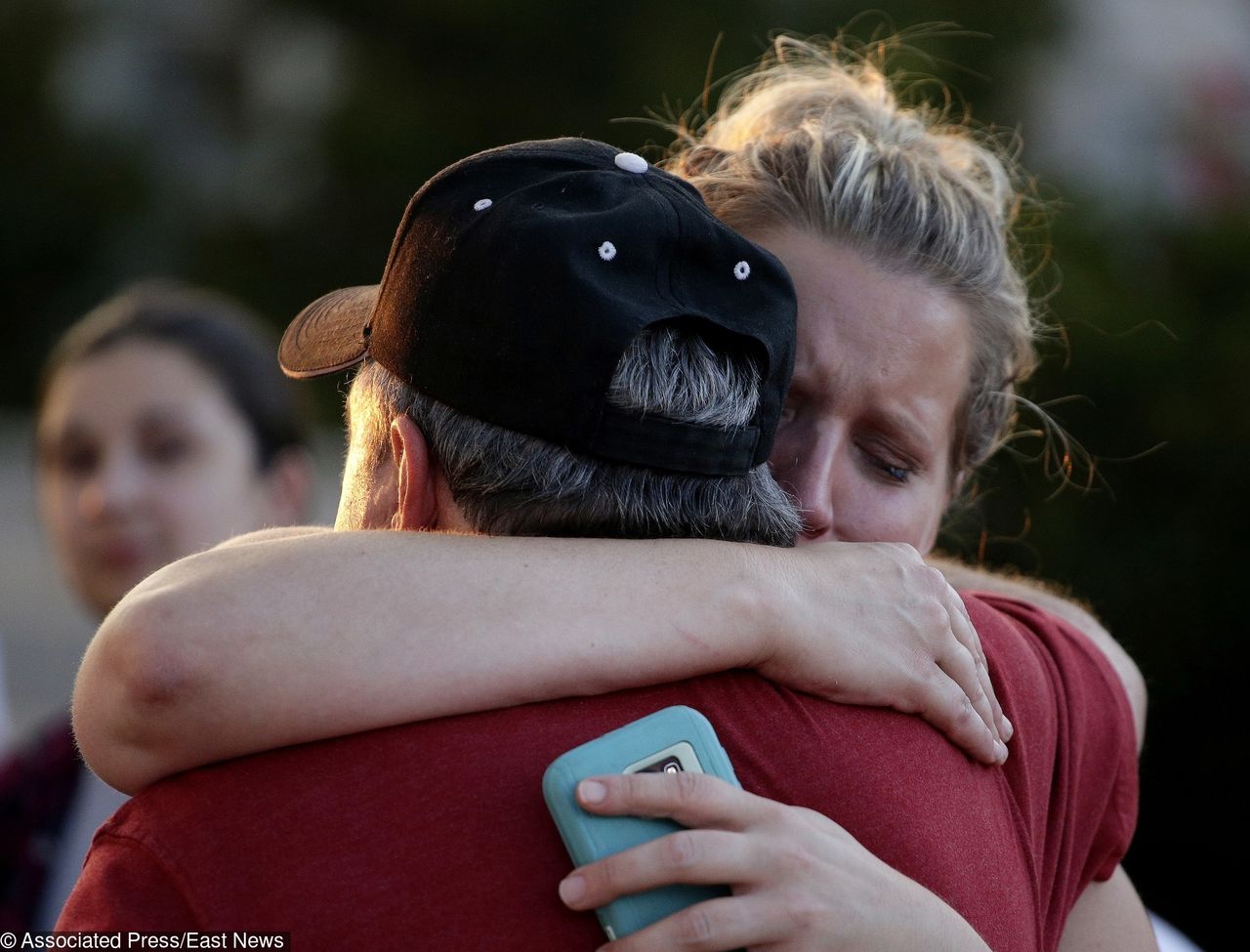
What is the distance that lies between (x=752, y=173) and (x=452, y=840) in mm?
1258

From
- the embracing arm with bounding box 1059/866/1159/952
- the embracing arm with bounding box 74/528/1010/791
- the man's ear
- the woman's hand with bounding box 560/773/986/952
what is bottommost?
the embracing arm with bounding box 1059/866/1159/952

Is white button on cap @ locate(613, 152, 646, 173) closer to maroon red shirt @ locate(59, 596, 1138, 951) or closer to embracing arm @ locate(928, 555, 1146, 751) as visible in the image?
maroon red shirt @ locate(59, 596, 1138, 951)

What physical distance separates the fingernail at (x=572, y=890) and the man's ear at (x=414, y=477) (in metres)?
0.43

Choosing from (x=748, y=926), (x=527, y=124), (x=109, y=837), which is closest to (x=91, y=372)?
(x=109, y=837)

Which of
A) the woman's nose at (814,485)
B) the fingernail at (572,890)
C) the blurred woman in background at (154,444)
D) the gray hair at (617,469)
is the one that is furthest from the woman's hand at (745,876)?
the blurred woman in background at (154,444)

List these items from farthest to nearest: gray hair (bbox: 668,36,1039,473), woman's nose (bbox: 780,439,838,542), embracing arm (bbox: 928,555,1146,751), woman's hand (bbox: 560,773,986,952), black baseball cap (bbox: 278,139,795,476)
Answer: embracing arm (bbox: 928,555,1146,751)
gray hair (bbox: 668,36,1039,473)
woman's nose (bbox: 780,439,838,542)
black baseball cap (bbox: 278,139,795,476)
woman's hand (bbox: 560,773,986,952)

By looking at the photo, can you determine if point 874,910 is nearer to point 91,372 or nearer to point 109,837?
point 109,837

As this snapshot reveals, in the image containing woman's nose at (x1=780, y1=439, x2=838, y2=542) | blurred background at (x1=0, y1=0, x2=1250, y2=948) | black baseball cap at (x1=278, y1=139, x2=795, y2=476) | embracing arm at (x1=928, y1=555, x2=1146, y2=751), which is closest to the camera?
black baseball cap at (x1=278, y1=139, x2=795, y2=476)

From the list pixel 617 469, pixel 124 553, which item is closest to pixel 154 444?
pixel 124 553

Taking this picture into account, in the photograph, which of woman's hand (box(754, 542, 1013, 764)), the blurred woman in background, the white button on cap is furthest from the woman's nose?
the blurred woman in background

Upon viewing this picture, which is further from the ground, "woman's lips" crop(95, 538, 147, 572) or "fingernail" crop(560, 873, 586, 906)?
"fingernail" crop(560, 873, 586, 906)

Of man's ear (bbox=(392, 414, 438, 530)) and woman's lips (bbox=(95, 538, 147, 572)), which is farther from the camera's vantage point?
woman's lips (bbox=(95, 538, 147, 572))

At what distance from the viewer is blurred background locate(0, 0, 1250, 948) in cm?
521

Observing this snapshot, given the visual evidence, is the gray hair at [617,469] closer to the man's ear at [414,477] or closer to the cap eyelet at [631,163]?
the man's ear at [414,477]
